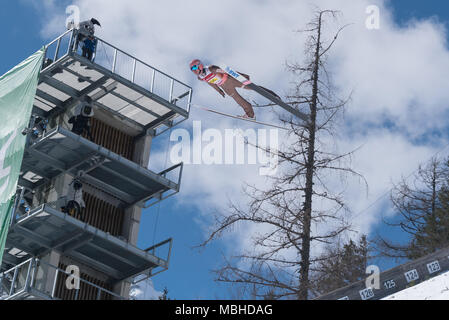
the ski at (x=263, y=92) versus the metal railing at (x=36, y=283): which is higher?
the ski at (x=263, y=92)

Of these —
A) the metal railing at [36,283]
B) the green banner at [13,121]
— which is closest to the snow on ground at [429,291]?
the metal railing at [36,283]

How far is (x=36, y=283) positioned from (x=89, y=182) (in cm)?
524

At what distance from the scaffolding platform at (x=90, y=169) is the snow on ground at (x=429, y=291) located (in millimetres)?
18689

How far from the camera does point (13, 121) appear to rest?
37.1 m

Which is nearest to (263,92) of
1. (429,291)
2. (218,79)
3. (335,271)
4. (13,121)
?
(218,79)

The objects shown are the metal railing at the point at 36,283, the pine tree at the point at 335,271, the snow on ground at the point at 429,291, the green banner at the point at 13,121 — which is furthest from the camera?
the green banner at the point at 13,121

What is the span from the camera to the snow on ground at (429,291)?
20.0m

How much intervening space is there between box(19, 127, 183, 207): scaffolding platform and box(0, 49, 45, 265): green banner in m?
0.96

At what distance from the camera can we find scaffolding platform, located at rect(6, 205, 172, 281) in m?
35.6

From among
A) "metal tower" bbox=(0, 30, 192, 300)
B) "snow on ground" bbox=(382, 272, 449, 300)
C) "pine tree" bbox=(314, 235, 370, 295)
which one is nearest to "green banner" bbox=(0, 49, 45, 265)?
"metal tower" bbox=(0, 30, 192, 300)

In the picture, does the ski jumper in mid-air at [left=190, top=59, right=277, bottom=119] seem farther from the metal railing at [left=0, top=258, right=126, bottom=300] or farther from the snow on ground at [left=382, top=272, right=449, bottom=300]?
the snow on ground at [left=382, top=272, right=449, bottom=300]

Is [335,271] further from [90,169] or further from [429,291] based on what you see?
[90,169]

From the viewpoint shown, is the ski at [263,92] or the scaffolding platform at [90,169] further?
the scaffolding platform at [90,169]

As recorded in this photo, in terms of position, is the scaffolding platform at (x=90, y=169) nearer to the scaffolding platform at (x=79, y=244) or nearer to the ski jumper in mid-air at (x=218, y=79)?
the scaffolding platform at (x=79, y=244)
